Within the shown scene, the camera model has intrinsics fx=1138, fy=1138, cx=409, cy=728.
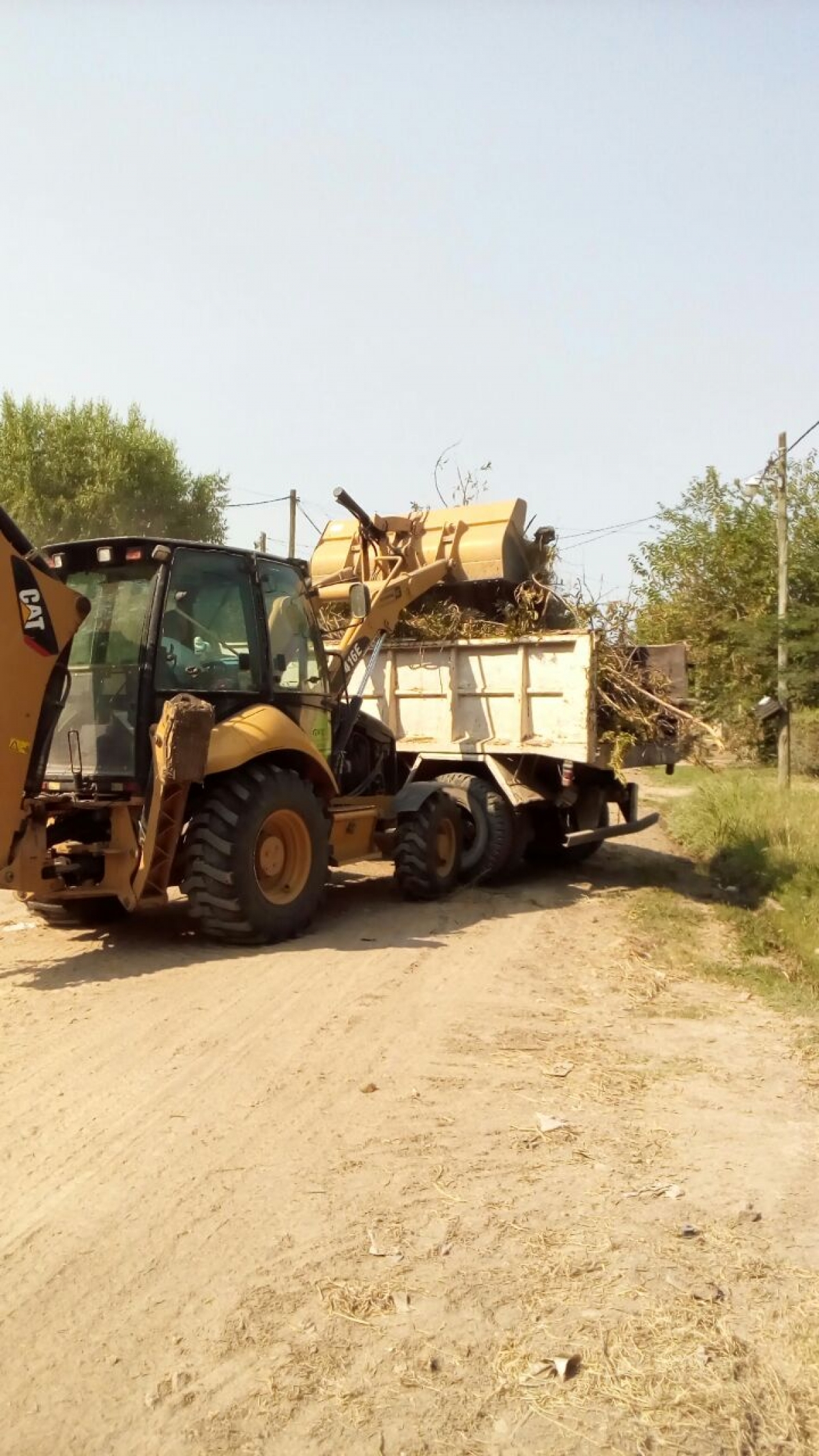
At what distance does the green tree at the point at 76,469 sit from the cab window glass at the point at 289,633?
59.8 ft

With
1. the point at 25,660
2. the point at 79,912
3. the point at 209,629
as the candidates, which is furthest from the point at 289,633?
the point at 79,912

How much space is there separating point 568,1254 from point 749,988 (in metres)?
4.07

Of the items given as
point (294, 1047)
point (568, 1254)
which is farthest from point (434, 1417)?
point (294, 1047)

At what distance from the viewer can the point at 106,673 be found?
742 cm

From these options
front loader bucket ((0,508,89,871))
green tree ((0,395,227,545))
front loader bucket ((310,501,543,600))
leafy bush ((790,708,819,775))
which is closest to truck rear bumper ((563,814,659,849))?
front loader bucket ((310,501,543,600))

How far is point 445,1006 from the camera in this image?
20.6 feet

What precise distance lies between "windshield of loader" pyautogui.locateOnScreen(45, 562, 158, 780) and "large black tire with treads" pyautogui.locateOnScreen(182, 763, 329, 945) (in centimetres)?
65

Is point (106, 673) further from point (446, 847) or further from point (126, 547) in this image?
point (446, 847)

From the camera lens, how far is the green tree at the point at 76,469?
2556 cm

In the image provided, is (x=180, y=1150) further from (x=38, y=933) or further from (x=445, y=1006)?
(x=38, y=933)

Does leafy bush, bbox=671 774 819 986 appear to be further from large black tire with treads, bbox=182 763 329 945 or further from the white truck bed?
large black tire with treads, bbox=182 763 329 945

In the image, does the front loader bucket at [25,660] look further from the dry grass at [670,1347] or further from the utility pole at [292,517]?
the utility pole at [292,517]

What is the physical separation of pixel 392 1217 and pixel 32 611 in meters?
4.22

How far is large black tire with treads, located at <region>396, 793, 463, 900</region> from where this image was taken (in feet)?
31.0
